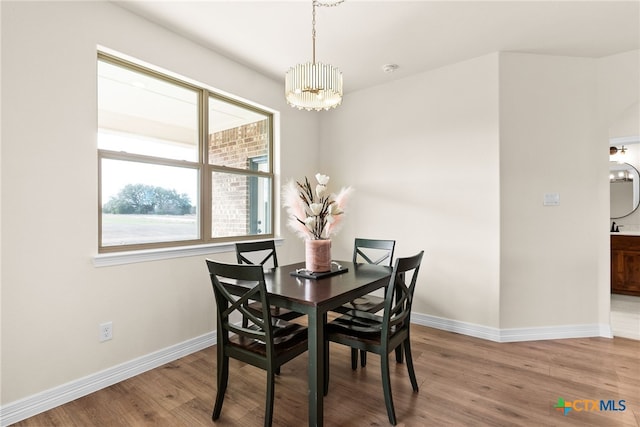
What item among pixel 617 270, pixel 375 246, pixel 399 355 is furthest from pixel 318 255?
pixel 617 270

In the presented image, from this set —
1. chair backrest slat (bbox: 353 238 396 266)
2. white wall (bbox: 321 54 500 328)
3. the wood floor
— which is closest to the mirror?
the wood floor

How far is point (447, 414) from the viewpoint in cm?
190

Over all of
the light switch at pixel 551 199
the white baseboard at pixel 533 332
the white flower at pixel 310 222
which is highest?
the light switch at pixel 551 199

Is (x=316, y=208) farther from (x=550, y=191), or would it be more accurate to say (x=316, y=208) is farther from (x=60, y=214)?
(x=550, y=191)

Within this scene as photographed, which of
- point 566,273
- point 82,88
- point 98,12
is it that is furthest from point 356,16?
point 566,273

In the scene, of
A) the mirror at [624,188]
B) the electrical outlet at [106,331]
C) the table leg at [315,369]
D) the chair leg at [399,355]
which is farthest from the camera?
the mirror at [624,188]

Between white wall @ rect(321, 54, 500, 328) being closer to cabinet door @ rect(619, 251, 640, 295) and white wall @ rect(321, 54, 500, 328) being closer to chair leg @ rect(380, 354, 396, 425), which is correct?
chair leg @ rect(380, 354, 396, 425)

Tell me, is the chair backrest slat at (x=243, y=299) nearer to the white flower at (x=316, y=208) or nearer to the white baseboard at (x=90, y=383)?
the white flower at (x=316, y=208)

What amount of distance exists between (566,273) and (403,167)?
1888 millimetres

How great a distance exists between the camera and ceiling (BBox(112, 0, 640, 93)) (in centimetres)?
231

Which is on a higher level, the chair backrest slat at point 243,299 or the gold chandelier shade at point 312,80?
the gold chandelier shade at point 312,80

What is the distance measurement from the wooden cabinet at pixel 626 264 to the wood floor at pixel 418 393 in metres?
2.09

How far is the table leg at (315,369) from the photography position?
1627 mm

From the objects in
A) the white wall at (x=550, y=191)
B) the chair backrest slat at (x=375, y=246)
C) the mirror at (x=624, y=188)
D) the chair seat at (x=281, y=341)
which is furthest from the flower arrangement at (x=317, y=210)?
the mirror at (x=624, y=188)
